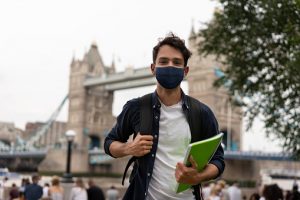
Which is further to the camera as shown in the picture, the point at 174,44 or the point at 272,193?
the point at 272,193

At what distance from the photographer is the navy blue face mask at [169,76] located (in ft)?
7.99

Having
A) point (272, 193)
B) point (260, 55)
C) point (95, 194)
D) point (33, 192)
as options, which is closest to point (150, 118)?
point (272, 193)

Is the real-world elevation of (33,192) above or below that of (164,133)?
below

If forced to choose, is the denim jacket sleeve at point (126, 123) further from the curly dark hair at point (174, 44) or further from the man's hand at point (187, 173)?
the man's hand at point (187, 173)

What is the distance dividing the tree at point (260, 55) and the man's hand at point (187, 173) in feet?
39.4

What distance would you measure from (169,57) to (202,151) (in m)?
0.54

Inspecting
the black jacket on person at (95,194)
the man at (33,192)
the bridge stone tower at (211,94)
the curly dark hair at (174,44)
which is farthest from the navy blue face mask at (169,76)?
the bridge stone tower at (211,94)

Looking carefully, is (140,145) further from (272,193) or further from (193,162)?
(272,193)

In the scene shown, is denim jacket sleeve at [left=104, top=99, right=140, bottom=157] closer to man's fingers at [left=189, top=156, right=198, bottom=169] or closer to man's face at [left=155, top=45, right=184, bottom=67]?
man's face at [left=155, top=45, right=184, bottom=67]

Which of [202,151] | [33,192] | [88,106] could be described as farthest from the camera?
[88,106]

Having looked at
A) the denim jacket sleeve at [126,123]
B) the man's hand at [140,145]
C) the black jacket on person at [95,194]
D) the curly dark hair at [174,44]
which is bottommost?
the black jacket on person at [95,194]

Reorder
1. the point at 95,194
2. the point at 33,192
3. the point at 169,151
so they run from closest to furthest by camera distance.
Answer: the point at 169,151
the point at 33,192
the point at 95,194

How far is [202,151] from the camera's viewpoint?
2.23 m

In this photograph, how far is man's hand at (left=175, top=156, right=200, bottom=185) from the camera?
2.26 meters
